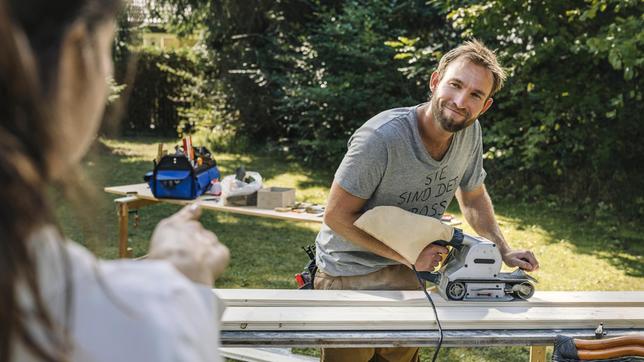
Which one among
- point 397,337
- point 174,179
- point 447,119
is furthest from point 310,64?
point 397,337

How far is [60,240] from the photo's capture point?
0.85 meters

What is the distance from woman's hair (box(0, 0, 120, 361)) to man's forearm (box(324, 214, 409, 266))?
2020 mm

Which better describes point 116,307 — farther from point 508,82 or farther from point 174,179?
point 508,82

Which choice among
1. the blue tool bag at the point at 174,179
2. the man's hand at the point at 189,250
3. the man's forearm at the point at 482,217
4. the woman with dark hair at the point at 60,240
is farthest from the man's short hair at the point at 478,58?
the blue tool bag at the point at 174,179

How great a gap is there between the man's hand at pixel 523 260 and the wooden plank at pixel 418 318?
26 centimetres

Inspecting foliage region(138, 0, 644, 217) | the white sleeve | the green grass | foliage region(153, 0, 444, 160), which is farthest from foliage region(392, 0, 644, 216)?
the white sleeve

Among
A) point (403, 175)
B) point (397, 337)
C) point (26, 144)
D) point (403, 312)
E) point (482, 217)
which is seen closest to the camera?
point (26, 144)

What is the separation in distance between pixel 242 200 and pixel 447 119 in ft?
10.1

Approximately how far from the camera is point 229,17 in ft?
43.1

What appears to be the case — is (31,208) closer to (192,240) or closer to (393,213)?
(192,240)

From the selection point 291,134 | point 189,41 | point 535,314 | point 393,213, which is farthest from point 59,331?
point 189,41

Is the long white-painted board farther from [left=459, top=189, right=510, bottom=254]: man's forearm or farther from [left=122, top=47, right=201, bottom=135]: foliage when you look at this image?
[left=122, top=47, right=201, bottom=135]: foliage

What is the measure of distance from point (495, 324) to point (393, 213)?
0.58 metres

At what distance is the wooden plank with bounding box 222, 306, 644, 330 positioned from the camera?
2.45m
